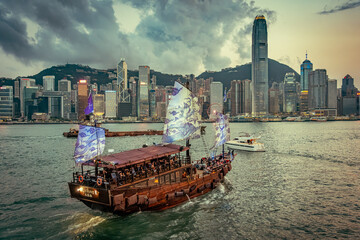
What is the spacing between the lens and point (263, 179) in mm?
36781

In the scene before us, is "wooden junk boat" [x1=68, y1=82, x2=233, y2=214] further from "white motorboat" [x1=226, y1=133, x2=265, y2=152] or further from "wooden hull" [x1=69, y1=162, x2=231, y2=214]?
"white motorboat" [x1=226, y1=133, x2=265, y2=152]

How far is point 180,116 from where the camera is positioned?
31.2 metres

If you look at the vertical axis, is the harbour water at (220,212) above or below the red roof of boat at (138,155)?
below

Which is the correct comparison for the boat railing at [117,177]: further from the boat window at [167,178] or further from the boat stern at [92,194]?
the boat window at [167,178]

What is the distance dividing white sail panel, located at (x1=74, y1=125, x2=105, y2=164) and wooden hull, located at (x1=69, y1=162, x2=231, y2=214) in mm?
2372

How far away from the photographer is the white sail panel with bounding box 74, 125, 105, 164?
21844 mm

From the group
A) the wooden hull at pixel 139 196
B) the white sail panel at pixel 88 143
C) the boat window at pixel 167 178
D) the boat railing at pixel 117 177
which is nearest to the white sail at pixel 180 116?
the wooden hull at pixel 139 196

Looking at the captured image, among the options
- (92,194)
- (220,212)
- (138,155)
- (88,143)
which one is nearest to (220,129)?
(220,212)

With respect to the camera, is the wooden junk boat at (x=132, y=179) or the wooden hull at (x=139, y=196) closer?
the wooden hull at (x=139, y=196)

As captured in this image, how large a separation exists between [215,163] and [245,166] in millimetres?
13526

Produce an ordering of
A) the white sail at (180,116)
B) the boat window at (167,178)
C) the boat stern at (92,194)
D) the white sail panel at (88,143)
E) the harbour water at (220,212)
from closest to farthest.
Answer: the boat stern at (92,194) → the harbour water at (220,212) → the white sail panel at (88,143) → the boat window at (167,178) → the white sail at (180,116)

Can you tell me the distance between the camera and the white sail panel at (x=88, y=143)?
21844 millimetres

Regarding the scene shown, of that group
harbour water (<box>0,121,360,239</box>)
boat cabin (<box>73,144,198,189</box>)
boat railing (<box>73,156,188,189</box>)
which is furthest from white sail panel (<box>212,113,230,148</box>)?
boat railing (<box>73,156,188,189</box>)

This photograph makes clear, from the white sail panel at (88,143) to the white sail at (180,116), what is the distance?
942cm
